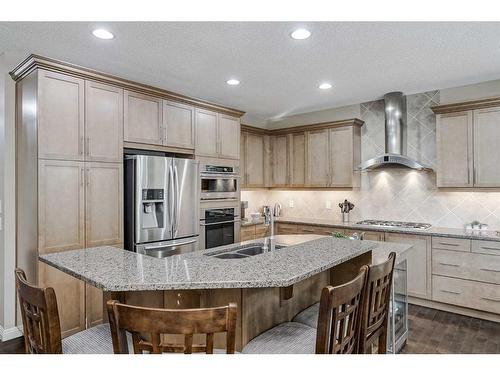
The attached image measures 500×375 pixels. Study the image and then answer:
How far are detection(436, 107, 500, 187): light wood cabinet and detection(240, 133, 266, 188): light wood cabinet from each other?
255 centimetres

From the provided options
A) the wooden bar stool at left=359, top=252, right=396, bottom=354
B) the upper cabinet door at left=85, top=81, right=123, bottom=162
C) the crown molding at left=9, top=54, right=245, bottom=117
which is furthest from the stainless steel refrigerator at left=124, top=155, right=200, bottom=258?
the wooden bar stool at left=359, top=252, right=396, bottom=354

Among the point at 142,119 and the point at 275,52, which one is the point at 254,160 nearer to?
the point at 142,119

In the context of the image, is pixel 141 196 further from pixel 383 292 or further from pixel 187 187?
pixel 383 292

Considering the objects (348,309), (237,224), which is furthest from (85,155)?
(348,309)

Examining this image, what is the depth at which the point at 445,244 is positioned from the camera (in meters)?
3.66

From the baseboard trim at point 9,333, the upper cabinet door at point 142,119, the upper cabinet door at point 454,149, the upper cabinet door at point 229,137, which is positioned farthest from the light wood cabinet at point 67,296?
the upper cabinet door at point 454,149

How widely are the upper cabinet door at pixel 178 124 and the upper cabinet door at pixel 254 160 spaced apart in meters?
1.41

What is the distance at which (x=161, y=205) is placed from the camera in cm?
351

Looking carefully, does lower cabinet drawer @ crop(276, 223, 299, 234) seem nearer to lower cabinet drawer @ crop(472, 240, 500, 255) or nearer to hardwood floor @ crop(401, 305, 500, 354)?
hardwood floor @ crop(401, 305, 500, 354)

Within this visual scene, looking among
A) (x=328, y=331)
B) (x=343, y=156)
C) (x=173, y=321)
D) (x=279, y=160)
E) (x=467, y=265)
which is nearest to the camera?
(x=173, y=321)

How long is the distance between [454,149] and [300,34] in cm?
242

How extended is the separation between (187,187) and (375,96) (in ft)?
9.11

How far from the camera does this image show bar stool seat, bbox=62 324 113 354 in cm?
150

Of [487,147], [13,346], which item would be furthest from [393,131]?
[13,346]
